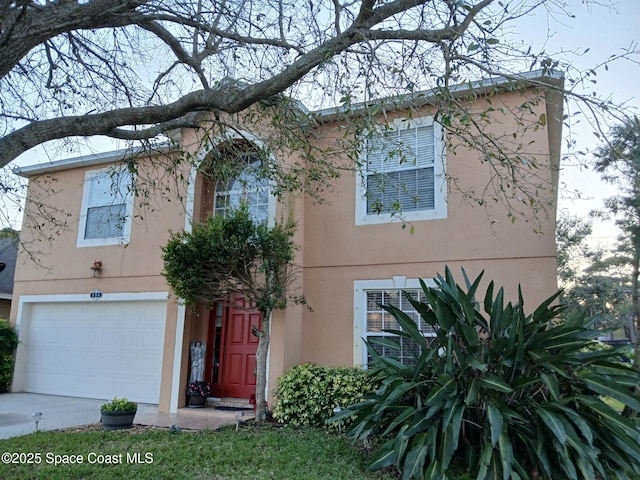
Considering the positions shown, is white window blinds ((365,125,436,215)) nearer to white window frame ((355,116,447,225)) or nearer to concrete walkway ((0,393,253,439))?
white window frame ((355,116,447,225))

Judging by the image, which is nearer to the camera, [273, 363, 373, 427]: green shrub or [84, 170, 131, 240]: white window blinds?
[273, 363, 373, 427]: green shrub

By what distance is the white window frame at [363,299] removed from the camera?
8234mm

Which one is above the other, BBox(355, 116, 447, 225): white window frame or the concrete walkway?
BBox(355, 116, 447, 225): white window frame

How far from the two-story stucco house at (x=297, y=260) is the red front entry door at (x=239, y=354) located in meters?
0.03

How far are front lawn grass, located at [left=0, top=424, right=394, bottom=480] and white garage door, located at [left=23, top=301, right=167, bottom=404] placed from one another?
3.47m

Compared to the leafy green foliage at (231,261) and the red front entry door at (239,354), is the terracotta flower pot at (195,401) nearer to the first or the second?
the red front entry door at (239,354)

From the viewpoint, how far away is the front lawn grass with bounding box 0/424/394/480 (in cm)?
507

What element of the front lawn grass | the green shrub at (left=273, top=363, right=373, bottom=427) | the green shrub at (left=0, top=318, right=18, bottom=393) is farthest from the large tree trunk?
the green shrub at (left=0, top=318, right=18, bottom=393)

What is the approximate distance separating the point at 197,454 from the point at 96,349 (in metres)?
6.65

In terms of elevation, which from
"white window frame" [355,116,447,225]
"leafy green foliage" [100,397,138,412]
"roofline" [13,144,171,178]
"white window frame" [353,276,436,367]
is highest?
"roofline" [13,144,171,178]

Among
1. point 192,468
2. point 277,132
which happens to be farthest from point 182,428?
point 277,132

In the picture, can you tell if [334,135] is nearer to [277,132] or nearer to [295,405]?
[277,132]

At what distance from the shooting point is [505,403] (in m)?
4.94

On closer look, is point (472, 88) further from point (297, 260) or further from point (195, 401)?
point (195, 401)
